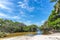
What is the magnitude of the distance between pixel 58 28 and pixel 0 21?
28.1 m

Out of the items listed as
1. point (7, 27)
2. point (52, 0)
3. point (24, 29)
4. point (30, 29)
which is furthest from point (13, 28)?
point (52, 0)

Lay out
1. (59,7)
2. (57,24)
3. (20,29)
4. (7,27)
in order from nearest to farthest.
→ (57,24), (59,7), (7,27), (20,29)

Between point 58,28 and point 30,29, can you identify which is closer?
point 58,28

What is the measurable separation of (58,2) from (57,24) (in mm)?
6890

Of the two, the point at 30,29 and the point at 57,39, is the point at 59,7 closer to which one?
the point at 57,39

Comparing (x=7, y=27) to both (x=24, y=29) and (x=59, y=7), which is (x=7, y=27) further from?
(x=59, y=7)

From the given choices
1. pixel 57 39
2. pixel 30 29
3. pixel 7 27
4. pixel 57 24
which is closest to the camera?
pixel 57 39

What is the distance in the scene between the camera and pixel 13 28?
61.2m

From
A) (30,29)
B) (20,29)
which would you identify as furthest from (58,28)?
(30,29)

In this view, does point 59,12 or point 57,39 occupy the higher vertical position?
point 59,12

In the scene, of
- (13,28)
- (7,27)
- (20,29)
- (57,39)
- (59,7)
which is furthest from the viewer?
(20,29)

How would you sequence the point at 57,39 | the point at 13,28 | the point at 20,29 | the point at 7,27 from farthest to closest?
the point at 20,29, the point at 13,28, the point at 7,27, the point at 57,39

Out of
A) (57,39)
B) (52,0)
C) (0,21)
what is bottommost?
(57,39)

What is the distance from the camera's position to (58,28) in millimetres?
35438
